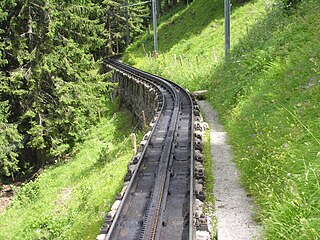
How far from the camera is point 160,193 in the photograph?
644cm

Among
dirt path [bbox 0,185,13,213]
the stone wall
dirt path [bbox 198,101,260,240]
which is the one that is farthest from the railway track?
dirt path [bbox 0,185,13,213]

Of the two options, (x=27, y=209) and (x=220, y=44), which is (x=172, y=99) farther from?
(x=220, y=44)

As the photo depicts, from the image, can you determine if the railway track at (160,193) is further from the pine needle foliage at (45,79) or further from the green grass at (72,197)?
the pine needle foliage at (45,79)

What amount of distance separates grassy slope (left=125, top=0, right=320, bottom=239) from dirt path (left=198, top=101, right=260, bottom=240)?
0.22 m

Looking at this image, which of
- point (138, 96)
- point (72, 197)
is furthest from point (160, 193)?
point (138, 96)

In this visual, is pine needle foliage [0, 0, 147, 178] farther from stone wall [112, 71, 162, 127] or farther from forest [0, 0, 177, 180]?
stone wall [112, 71, 162, 127]

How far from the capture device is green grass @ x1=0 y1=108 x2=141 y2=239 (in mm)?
9056

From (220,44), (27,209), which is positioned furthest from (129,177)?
(220,44)

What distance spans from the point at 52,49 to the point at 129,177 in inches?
461

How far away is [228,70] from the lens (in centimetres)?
1609

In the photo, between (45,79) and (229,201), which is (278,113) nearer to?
(229,201)

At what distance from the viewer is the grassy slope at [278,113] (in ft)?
14.9

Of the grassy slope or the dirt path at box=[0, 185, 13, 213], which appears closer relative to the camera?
the grassy slope

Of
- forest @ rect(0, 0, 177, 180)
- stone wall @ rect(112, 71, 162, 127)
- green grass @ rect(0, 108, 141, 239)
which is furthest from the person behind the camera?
stone wall @ rect(112, 71, 162, 127)
